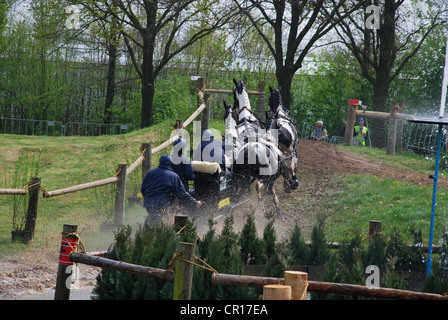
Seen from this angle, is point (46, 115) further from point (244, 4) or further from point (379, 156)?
point (379, 156)

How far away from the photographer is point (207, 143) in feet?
31.6

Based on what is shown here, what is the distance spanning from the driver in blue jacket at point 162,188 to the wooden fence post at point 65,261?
3.43m

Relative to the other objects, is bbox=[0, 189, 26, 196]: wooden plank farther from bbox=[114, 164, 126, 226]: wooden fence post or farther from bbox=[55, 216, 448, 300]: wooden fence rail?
bbox=[55, 216, 448, 300]: wooden fence rail

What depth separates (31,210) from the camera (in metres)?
7.87

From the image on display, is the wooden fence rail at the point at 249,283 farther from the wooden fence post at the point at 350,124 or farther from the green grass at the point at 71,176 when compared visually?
the wooden fence post at the point at 350,124

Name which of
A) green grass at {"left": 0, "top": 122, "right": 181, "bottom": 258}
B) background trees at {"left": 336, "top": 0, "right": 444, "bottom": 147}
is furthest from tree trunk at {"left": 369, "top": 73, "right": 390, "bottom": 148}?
green grass at {"left": 0, "top": 122, "right": 181, "bottom": 258}

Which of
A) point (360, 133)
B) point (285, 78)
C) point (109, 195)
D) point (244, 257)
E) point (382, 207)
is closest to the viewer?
point (244, 257)

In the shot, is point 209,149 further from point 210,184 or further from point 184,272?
point 184,272

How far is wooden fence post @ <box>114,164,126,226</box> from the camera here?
8750 mm

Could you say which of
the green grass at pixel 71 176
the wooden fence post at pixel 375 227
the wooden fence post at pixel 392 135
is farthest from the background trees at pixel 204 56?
the wooden fence post at pixel 375 227

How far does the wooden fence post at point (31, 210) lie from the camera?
7.74 metres

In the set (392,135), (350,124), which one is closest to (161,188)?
(392,135)

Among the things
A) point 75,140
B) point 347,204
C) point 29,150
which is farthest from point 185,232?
point 75,140

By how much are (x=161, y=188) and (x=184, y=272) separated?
4.25 m
